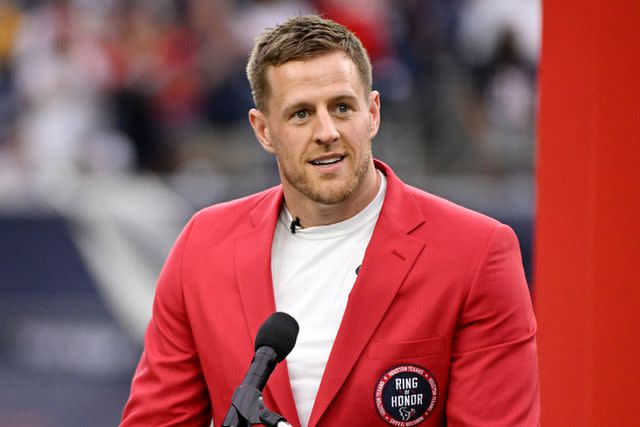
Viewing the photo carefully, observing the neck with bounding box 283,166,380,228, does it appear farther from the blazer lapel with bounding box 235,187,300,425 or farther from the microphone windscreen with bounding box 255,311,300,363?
the microphone windscreen with bounding box 255,311,300,363

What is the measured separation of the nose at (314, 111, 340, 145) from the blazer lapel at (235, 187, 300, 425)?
292 mm

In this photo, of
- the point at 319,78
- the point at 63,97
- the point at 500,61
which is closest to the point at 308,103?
the point at 319,78

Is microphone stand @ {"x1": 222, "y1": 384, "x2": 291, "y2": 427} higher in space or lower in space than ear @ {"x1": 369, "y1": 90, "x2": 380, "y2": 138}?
lower

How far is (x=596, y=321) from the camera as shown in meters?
2.19

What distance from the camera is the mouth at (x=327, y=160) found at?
2.32 meters

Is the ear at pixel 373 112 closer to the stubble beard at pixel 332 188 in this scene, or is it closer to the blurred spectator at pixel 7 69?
the stubble beard at pixel 332 188

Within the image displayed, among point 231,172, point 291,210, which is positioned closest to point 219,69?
point 231,172

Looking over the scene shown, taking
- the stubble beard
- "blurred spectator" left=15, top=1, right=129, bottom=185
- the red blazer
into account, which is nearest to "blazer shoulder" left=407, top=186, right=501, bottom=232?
the red blazer

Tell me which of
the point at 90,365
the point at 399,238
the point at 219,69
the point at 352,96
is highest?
the point at 219,69

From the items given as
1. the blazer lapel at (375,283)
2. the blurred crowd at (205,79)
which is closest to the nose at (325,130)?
the blazer lapel at (375,283)

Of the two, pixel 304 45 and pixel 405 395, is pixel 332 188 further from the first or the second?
pixel 405 395

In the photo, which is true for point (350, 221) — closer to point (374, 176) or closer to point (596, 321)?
point (374, 176)

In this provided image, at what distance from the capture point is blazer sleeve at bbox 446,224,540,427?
2209 millimetres

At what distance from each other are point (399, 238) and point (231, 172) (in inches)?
151
